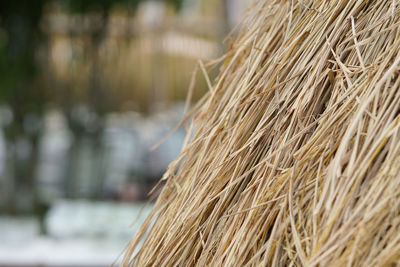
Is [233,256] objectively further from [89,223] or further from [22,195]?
[22,195]

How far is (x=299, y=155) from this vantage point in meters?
0.45

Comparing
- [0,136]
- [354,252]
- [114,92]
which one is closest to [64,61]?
[114,92]

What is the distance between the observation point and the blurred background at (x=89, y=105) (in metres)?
3.08

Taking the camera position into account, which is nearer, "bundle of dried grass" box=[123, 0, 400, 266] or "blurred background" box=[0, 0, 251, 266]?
"bundle of dried grass" box=[123, 0, 400, 266]

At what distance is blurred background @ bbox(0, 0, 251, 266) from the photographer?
3.08m

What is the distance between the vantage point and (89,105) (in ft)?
11.6

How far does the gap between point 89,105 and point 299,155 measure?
3179mm

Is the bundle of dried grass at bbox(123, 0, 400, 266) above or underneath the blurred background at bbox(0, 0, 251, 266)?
above

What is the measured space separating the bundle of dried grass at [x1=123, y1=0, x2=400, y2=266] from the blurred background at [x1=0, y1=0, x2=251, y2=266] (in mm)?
2276

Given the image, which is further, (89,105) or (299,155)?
(89,105)

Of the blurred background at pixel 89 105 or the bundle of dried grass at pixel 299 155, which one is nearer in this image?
the bundle of dried grass at pixel 299 155

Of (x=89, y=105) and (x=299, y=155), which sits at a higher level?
(x=299, y=155)

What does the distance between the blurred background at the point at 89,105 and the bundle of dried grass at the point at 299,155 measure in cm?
228

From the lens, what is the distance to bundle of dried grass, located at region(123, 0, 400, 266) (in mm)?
397
